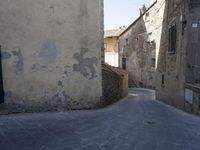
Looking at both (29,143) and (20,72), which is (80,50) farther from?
(29,143)

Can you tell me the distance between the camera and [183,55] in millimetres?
9875

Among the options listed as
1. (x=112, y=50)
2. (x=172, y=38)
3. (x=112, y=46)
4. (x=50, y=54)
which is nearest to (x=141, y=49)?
(x=112, y=50)

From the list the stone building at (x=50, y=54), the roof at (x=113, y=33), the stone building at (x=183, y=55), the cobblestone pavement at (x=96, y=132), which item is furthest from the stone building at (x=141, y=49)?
the cobblestone pavement at (x=96, y=132)

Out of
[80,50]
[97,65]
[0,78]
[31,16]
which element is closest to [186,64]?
[97,65]

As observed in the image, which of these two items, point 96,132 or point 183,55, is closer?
point 96,132

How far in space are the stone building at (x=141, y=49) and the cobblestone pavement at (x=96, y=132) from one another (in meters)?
17.2

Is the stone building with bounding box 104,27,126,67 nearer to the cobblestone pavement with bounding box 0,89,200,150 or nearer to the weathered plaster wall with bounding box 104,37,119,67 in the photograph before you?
the weathered plaster wall with bounding box 104,37,119,67

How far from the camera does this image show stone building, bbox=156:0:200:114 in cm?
920

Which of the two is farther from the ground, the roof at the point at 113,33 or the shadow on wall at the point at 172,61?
the roof at the point at 113,33

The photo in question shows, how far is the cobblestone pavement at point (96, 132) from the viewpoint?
16.6 ft

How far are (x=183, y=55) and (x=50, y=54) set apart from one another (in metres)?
5.29

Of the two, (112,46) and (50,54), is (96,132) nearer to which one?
(50,54)

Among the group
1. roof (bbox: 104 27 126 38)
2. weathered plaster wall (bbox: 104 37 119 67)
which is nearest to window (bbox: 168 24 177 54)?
weathered plaster wall (bbox: 104 37 119 67)

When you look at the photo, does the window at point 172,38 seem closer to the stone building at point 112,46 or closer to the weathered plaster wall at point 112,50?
the stone building at point 112,46
